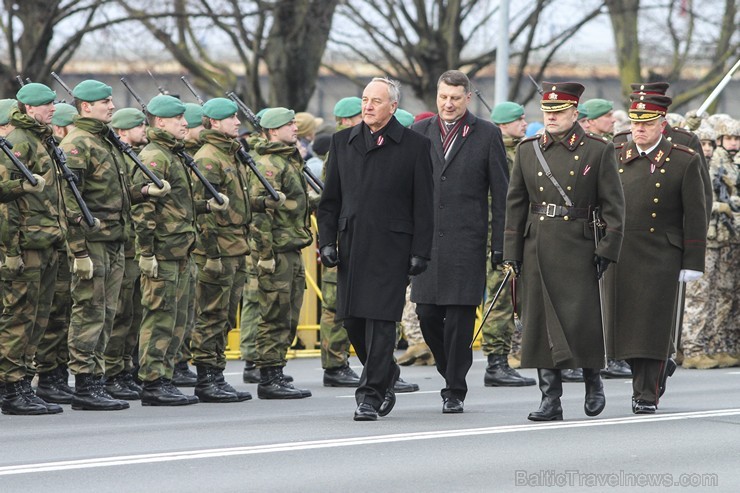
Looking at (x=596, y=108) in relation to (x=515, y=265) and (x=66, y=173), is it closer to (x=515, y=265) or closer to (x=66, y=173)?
(x=515, y=265)

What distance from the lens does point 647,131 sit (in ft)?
38.4

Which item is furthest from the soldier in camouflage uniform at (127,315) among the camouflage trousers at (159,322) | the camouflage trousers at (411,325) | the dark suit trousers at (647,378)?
the dark suit trousers at (647,378)

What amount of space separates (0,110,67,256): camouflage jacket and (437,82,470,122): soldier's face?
2.76 metres

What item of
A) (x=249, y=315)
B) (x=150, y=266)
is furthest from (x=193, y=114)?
(x=150, y=266)

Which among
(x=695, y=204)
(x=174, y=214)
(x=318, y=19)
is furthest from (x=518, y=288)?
(x=318, y=19)

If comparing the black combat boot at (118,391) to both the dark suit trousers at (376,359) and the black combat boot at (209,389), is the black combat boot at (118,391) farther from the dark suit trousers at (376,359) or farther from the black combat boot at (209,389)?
the dark suit trousers at (376,359)

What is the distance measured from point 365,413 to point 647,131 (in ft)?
9.24

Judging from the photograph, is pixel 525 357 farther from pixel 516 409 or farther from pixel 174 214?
pixel 174 214

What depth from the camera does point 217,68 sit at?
29.5 metres

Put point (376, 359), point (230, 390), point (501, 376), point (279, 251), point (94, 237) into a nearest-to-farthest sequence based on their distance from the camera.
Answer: point (376, 359)
point (94, 237)
point (230, 390)
point (279, 251)
point (501, 376)

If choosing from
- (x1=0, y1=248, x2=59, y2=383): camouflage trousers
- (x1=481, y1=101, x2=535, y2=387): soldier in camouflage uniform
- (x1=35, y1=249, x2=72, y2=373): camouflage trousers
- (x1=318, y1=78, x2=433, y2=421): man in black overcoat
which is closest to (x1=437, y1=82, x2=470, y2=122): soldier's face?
(x1=318, y1=78, x2=433, y2=421): man in black overcoat

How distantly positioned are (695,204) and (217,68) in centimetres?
1879

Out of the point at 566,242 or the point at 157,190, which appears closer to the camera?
the point at 566,242

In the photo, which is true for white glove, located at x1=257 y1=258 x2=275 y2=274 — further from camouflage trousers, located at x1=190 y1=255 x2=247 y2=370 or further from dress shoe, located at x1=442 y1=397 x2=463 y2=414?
dress shoe, located at x1=442 y1=397 x2=463 y2=414
